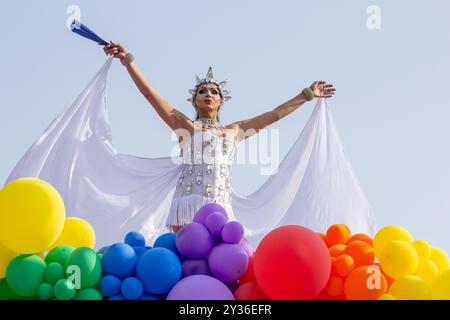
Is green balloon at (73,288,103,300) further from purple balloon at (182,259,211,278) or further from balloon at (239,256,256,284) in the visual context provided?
balloon at (239,256,256,284)

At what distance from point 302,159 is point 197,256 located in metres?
2.01

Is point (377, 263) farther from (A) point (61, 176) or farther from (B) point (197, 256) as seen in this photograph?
(A) point (61, 176)

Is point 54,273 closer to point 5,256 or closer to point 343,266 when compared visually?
point 5,256

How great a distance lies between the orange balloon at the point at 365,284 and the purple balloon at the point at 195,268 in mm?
794

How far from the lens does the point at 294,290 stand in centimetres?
331

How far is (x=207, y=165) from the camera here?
4895mm

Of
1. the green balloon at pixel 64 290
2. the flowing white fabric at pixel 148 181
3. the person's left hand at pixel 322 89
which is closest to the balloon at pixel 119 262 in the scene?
the green balloon at pixel 64 290

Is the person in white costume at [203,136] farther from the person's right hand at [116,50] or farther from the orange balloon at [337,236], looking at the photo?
the orange balloon at [337,236]

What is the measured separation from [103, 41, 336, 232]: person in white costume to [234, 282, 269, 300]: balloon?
4.23 feet

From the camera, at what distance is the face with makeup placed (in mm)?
5176

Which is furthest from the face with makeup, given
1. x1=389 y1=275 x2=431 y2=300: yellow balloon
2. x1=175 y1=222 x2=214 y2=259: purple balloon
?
x1=389 y1=275 x2=431 y2=300: yellow balloon

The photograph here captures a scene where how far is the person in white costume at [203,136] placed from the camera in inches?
191
